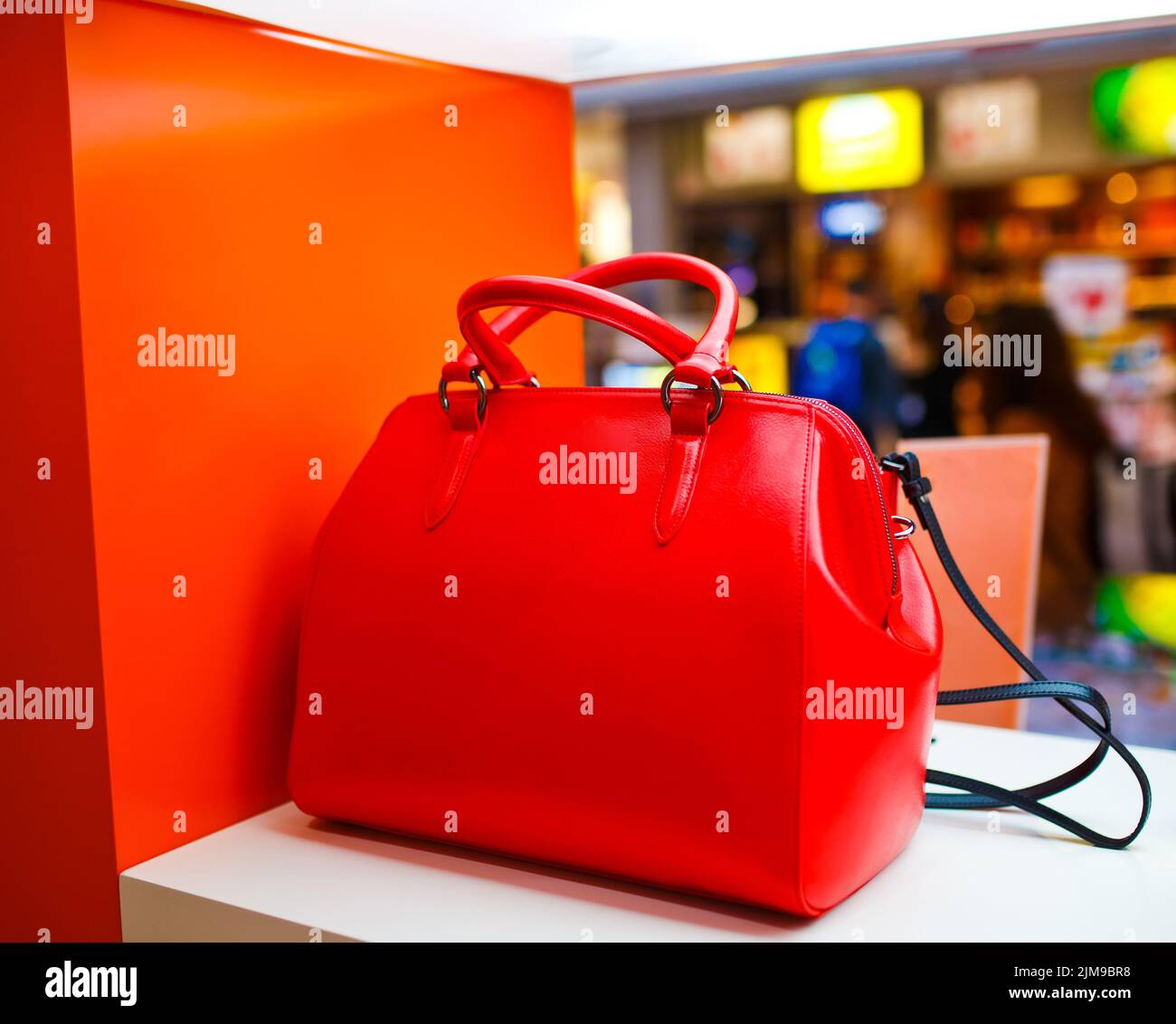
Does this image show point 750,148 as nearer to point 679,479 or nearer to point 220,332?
point 220,332

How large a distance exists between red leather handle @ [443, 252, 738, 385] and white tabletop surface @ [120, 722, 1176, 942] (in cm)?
38

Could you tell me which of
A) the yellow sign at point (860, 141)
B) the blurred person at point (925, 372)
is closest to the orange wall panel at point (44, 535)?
the blurred person at point (925, 372)

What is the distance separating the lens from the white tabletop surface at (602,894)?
0.76 metres

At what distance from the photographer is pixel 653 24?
1.09 metres

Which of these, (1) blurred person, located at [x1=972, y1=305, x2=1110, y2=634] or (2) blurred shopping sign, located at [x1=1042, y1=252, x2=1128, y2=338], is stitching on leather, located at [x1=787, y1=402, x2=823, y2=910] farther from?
(2) blurred shopping sign, located at [x1=1042, y1=252, x2=1128, y2=338]

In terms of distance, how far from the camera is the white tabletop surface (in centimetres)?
76

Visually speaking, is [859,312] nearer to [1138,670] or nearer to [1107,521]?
[1107,521]

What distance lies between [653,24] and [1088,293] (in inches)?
205

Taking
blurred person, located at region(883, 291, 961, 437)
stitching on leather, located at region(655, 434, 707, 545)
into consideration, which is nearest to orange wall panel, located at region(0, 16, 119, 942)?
stitching on leather, located at region(655, 434, 707, 545)

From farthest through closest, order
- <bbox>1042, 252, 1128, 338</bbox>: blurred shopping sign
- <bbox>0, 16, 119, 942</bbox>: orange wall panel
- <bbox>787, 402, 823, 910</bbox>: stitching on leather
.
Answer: <bbox>1042, 252, 1128, 338</bbox>: blurred shopping sign, <bbox>0, 16, 119, 942</bbox>: orange wall panel, <bbox>787, 402, 823, 910</bbox>: stitching on leather

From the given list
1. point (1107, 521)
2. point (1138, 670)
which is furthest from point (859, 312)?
point (1138, 670)

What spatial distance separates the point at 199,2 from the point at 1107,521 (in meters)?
5.31

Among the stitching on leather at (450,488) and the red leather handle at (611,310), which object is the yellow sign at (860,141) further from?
the stitching on leather at (450,488)

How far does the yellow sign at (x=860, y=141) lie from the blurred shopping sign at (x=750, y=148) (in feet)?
0.33
